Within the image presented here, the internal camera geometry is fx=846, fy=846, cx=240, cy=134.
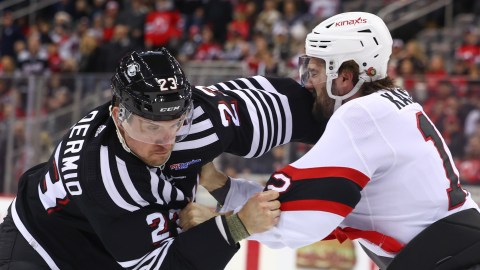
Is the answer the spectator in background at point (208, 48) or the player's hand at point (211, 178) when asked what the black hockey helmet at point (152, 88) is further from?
the spectator in background at point (208, 48)

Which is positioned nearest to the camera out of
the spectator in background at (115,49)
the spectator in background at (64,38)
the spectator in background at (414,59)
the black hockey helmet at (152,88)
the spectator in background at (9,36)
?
the black hockey helmet at (152,88)

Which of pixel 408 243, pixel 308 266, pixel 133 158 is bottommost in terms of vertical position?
pixel 308 266

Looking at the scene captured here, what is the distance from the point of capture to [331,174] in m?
2.59

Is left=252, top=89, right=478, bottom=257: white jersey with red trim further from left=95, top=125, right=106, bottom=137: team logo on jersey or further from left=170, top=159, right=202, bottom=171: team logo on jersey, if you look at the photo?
left=95, top=125, right=106, bottom=137: team logo on jersey

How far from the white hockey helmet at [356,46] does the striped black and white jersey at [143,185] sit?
0.40m

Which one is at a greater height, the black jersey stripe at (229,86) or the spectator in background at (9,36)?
the black jersey stripe at (229,86)

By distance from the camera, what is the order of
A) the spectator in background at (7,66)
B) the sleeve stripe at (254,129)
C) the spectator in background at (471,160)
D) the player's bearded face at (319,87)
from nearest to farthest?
the player's bearded face at (319,87), the sleeve stripe at (254,129), the spectator in background at (471,160), the spectator in background at (7,66)

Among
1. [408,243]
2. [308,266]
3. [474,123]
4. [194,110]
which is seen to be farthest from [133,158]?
[474,123]

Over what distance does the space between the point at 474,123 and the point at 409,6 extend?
13.5 feet

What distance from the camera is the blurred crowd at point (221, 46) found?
6219mm

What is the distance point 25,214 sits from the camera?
10.2ft

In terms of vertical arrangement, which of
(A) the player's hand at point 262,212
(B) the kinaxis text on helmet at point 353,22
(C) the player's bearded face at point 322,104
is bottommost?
(A) the player's hand at point 262,212

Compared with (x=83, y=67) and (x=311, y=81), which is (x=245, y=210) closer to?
(x=311, y=81)

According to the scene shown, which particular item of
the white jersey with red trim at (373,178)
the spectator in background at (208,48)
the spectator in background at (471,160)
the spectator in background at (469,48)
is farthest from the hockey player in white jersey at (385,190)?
the spectator in background at (208,48)
